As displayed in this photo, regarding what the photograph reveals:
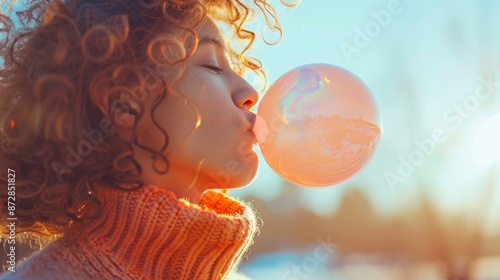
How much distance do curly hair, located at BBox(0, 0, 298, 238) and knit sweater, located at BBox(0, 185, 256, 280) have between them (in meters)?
0.04

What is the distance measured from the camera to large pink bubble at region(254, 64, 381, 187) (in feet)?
4.81

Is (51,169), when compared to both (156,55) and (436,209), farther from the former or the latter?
(436,209)

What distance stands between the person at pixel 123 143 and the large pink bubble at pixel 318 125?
6 centimetres

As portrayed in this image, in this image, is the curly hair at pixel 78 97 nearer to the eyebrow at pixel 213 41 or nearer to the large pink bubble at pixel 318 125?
the eyebrow at pixel 213 41

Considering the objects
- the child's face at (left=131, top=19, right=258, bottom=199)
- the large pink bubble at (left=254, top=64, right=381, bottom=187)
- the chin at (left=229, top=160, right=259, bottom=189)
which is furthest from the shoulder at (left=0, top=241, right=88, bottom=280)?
the large pink bubble at (left=254, top=64, right=381, bottom=187)

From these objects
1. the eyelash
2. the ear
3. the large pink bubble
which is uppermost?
the ear

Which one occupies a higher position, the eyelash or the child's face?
the eyelash

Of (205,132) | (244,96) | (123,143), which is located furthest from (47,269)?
(244,96)

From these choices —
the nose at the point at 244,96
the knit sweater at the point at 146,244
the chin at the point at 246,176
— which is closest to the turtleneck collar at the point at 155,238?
the knit sweater at the point at 146,244

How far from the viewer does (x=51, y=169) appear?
1.44 meters

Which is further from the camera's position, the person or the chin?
the chin

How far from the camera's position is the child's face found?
1446 millimetres

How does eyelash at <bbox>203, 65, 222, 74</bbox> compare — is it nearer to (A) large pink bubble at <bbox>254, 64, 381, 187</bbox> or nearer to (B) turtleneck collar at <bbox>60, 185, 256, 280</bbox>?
(A) large pink bubble at <bbox>254, 64, 381, 187</bbox>

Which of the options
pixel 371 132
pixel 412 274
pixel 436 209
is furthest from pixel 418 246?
pixel 371 132
